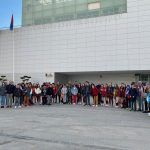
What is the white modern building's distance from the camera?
108 ft

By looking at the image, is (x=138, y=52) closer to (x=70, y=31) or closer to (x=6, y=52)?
(x=70, y=31)

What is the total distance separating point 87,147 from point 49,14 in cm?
3298

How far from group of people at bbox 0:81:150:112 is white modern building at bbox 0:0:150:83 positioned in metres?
9.95

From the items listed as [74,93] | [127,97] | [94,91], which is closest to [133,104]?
[127,97]

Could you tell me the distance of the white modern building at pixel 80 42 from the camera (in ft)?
108

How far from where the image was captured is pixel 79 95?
24.7m

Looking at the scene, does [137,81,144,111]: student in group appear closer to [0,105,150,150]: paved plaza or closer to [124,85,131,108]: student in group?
[124,85,131,108]: student in group

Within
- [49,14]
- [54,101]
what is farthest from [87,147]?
[49,14]

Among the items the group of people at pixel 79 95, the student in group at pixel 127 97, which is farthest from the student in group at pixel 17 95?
the student in group at pixel 127 97

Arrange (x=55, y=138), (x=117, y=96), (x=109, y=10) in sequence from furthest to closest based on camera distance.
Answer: (x=109, y=10) < (x=117, y=96) < (x=55, y=138)

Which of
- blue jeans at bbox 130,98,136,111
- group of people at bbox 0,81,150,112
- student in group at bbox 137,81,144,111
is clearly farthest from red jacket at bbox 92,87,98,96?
student in group at bbox 137,81,144,111

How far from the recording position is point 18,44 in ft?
134

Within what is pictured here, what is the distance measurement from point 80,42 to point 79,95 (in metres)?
12.4

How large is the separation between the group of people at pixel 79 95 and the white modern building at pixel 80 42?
9.95 m
